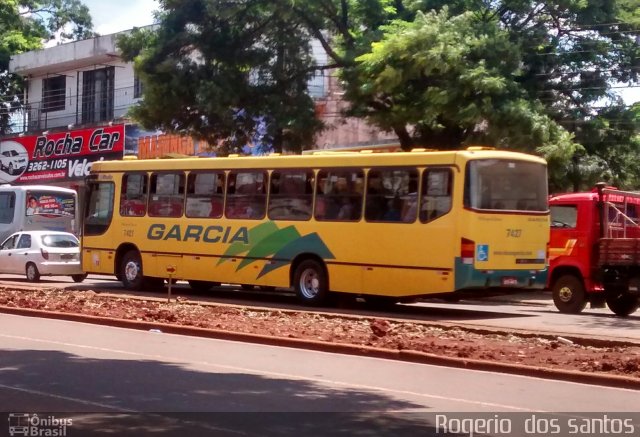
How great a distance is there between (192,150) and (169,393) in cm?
2899

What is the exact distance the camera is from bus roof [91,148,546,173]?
18812 mm

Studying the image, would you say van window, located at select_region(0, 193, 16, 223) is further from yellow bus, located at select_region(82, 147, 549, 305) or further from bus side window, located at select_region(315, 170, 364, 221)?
bus side window, located at select_region(315, 170, 364, 221)

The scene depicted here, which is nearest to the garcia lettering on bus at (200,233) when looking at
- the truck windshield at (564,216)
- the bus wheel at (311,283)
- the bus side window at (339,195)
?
the bus wheel at (311,283)

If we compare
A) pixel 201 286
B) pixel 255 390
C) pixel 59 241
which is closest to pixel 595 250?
pixel 201 286

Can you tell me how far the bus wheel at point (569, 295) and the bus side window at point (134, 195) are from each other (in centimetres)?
967

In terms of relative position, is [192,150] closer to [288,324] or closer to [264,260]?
[264,260]

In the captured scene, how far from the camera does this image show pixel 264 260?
21.7m

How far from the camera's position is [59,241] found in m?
28.9

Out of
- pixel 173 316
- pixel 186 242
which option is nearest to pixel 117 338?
pixel 173 316

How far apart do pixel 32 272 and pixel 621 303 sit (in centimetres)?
1631

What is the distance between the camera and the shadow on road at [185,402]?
841cm

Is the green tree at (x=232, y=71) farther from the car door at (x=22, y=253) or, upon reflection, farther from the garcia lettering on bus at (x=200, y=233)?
the garcia lettering on bus at (x=200, y=233)

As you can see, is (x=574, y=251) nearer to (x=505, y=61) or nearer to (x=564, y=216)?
(x=564, y=216)

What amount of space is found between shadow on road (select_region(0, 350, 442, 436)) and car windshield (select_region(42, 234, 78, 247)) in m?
16.9
